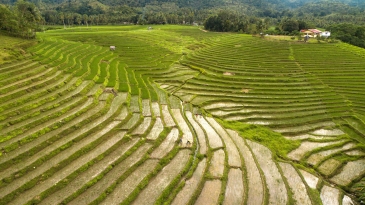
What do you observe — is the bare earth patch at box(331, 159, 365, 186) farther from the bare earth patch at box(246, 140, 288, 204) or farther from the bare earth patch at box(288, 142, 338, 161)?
the bare earth patch at box(246, 140, 288, 204)

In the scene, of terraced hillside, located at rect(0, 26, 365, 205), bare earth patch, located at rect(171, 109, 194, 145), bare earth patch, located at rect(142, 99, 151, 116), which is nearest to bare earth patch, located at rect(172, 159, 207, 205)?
terraced hillside, located at rect(0, 26, 365, 205)

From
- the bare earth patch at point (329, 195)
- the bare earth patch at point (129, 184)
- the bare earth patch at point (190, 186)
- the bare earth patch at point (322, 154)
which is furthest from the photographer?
the bare earth patch at point (322, 154)

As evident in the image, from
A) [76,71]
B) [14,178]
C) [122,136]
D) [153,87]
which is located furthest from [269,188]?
[76,71]

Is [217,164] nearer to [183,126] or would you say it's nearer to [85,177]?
[183,126]

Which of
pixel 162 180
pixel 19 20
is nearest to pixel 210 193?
pixel 162 180

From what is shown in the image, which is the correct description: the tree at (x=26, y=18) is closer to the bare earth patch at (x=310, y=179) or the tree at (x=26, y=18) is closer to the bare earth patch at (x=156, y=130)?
the bare earth patch at (x=156, y=130)

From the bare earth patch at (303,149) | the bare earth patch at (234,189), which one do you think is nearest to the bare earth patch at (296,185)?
the bare earth patch at (303,149)
